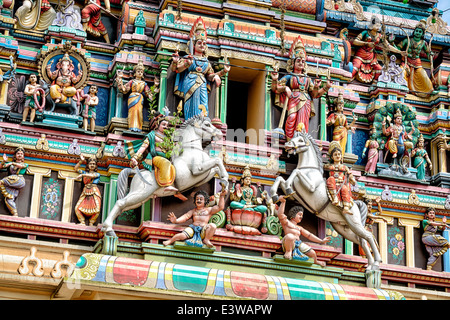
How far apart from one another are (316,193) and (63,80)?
779 cm

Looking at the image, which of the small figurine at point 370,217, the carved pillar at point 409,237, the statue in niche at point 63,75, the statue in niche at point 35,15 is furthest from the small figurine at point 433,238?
the statue in niche at point 35,15

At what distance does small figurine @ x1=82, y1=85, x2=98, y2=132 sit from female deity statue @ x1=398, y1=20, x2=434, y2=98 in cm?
1041

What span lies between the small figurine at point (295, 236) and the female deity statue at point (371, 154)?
12.6 feet

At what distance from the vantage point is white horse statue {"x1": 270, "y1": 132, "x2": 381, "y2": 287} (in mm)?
29641

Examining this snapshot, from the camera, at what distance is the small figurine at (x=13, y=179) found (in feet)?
95.0

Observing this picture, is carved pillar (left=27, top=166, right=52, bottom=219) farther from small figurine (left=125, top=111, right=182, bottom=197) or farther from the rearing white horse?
the rearing white horse

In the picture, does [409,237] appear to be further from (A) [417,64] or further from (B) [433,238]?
(A) [417,64]

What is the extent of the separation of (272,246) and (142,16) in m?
8.11

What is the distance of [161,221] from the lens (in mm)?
28891

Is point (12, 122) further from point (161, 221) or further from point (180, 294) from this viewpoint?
point (180, 294)

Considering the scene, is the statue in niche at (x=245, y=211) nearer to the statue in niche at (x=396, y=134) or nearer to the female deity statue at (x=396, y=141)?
the statue in niche at (x=396, y=134)

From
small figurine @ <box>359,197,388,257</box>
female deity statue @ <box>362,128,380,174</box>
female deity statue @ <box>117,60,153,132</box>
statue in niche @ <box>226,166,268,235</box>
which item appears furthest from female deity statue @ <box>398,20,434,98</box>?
female deity statue @ <box>117,60,153,132</box>

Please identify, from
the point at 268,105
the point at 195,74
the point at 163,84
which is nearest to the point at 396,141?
the point at 268,105
